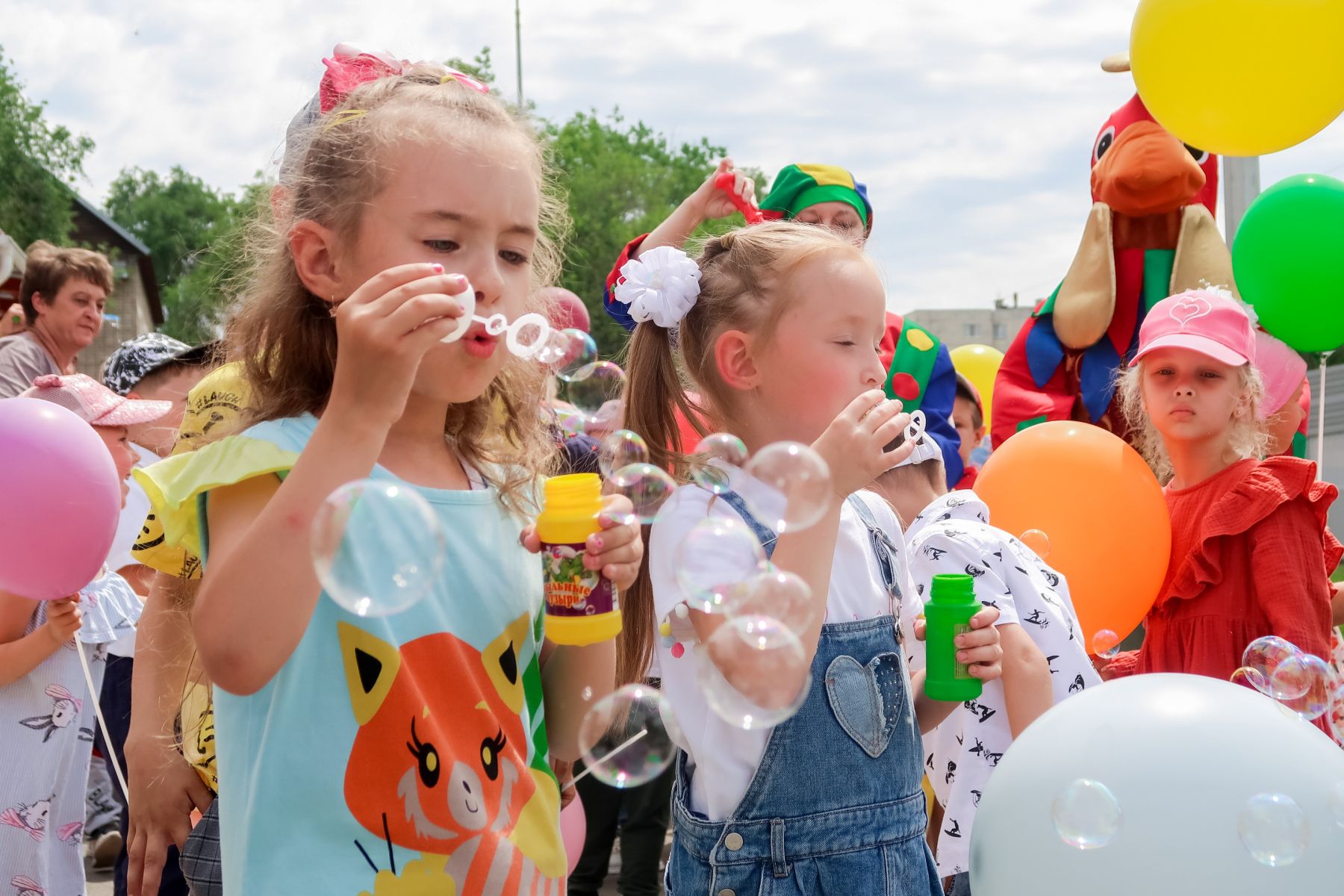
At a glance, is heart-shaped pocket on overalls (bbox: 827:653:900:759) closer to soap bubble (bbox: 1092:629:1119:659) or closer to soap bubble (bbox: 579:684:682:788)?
soap bubble (bbox: 579:684:682:788)

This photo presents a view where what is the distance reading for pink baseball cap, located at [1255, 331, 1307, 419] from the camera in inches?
145

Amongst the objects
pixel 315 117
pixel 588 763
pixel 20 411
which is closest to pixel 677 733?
pixel 588 763

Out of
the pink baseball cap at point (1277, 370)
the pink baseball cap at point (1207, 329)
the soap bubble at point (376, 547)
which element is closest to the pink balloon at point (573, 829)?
the soap bubble at point (376, 547)

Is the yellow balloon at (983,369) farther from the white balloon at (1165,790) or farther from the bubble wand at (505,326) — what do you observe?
the bubble wand at (505,326)

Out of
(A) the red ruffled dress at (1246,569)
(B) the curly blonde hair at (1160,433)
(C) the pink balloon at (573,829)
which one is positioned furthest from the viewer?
(B) the curly blonde hair at (1160,433)

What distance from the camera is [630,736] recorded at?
183 centimetres

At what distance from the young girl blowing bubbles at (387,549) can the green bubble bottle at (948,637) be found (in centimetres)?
56

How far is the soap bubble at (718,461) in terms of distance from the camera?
1891 mm

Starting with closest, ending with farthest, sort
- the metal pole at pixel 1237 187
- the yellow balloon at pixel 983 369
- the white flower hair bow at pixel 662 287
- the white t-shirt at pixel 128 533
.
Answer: the white flower hair bow at pixel 662 287, the white t-shirt at pixel 128 533, the metal pole at pixel 1237 187, the yellow balloon at pixel 983 369

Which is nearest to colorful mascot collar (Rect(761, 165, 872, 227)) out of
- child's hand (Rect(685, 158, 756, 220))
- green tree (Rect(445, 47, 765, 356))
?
child's hand (Rect(685, 158, 756, 220))

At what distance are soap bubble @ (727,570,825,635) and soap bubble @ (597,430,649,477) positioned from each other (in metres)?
0.34

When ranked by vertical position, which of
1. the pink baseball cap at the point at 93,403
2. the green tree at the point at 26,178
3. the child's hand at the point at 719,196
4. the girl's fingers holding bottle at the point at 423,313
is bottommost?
the girl's fingers holding bottle at the point at 423,313

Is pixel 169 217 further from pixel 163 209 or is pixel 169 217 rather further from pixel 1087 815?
pixel 1087 815

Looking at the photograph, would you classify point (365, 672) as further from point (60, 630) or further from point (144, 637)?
point (60, 630)
